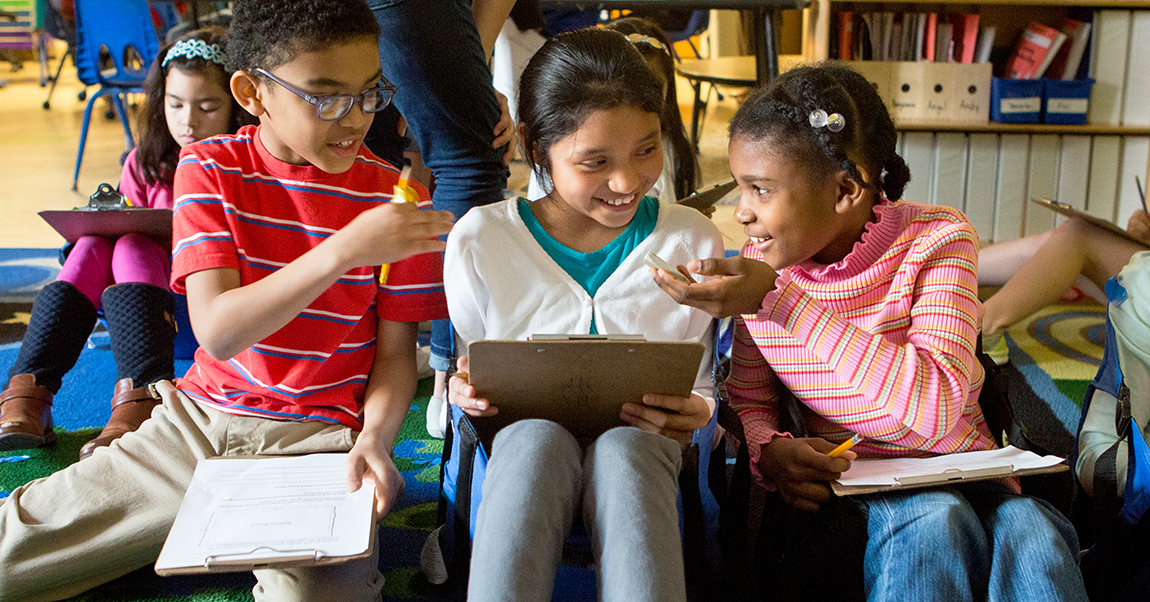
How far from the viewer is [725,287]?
1.02 metres

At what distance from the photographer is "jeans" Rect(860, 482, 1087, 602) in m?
0.91

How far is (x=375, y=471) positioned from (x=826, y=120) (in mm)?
718

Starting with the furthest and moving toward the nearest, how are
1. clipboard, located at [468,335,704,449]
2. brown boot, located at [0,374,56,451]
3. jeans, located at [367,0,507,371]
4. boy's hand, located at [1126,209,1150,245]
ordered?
boy's hand, located at [1126,209,1150,245] < brown boot, located at [0,374,56,451] < jeans, located at [367,0,507,371] < clipboard, located at [468,335,704,449]

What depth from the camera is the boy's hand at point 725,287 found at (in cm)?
101

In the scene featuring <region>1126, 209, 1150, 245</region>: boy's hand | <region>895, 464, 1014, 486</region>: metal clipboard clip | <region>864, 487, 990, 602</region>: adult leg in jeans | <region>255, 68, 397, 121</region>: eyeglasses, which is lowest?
<region>864, 487, 990, 602</region>: adult leg in jeans

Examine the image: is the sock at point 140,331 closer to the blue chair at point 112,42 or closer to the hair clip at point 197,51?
the hair clip at point 197,51

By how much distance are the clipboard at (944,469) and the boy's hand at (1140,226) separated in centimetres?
109

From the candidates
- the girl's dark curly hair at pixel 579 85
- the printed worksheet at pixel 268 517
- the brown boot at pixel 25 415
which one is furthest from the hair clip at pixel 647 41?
the brown boot at pixel 25 415

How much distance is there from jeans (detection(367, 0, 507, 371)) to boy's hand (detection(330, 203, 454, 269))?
350 millimetres

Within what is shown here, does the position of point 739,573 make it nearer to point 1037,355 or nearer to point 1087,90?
point 1037,355

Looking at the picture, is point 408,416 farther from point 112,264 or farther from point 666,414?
point 666,414

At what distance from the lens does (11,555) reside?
1084 millimetres

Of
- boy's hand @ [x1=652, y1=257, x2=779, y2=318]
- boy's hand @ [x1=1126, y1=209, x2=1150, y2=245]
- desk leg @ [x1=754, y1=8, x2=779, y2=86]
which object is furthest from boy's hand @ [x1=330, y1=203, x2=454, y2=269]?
boy's hand @ [x1=1126, y1=209, x2=1150, y2=245]

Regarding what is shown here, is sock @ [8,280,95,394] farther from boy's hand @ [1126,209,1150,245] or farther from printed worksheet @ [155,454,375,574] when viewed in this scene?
boy's hand @ [1126,209,1150,245]
